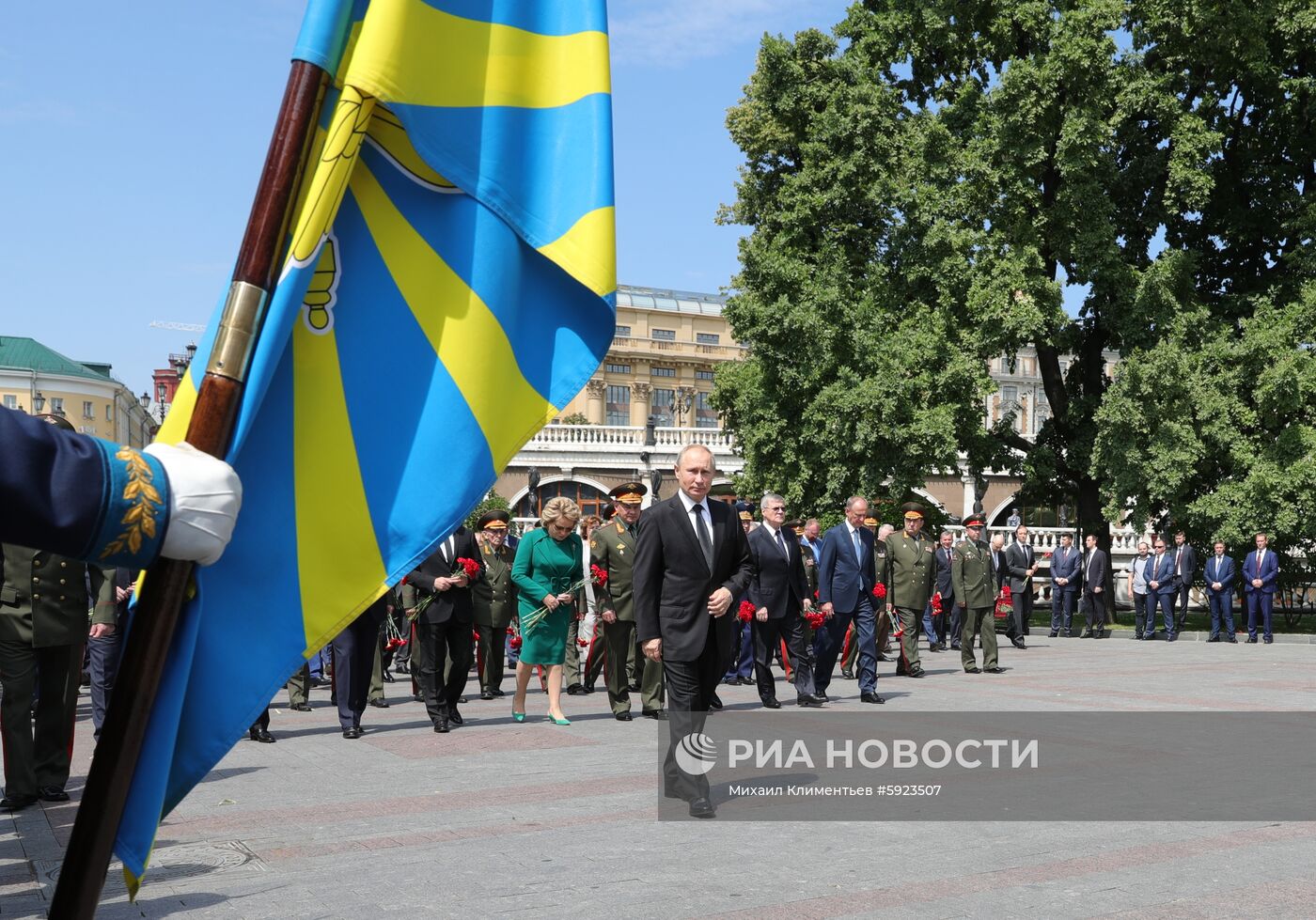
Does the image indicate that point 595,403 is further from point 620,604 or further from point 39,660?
point 39,660

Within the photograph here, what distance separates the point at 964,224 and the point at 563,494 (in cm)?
3633

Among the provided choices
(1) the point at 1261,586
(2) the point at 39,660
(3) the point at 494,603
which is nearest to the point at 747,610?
(3) the point at 494,603

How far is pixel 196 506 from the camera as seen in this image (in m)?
2.29

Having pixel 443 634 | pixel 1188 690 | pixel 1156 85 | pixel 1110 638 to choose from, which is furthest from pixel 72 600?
pixel 1156 85

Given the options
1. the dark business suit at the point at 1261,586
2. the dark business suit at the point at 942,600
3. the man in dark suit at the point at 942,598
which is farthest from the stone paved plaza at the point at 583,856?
the dark business suit at the point at 1261,586

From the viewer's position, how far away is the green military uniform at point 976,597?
17188 millimetres

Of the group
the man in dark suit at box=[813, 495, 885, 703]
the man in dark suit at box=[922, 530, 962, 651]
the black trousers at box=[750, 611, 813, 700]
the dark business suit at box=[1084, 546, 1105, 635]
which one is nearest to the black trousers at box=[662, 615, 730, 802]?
the black trousers at box=[750, 611, 813, 700]

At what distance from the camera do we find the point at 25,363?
4412 inches

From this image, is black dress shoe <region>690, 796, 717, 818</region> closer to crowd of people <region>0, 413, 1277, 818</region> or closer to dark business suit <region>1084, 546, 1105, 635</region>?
crowd of people <region>0, 413, 1277, 818</region>

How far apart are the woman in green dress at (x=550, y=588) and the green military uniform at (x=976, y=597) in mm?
6866

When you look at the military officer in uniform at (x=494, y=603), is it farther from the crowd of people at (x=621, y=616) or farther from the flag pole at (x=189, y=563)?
the flag pole at (x=189, y=563)

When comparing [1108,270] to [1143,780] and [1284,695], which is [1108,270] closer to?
[1284,695]

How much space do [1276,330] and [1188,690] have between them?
552 inches

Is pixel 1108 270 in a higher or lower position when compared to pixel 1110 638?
higher
